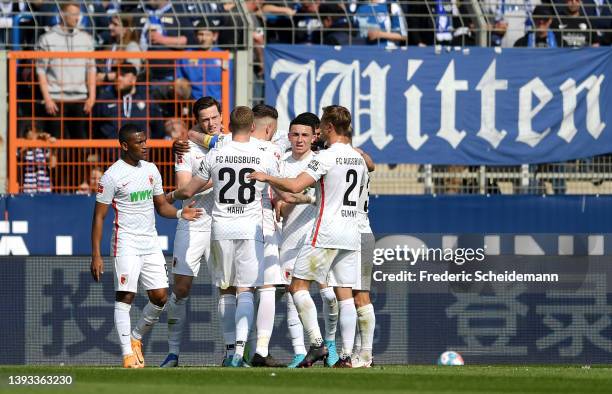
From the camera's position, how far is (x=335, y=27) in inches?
690

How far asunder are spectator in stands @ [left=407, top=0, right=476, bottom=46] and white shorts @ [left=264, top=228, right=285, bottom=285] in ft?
19.9

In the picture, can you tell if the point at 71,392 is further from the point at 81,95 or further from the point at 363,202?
the point at 81,95

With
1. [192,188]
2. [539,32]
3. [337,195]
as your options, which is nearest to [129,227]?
[192,188]

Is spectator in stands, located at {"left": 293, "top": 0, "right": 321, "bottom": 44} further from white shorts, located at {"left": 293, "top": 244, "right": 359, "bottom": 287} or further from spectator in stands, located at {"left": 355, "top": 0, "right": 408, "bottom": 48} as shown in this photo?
white shorts, located at {"left": 293, "top": 244, "right": 359, "bottom": 287}

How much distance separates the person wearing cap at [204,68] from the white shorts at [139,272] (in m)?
5.20

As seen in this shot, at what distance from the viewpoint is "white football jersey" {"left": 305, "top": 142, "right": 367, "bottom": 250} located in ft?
37.3

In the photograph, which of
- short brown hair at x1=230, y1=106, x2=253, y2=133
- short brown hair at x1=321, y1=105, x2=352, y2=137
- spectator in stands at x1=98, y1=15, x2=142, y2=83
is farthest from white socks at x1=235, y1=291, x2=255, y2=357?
spectator in stands at x1=98, y1=15, x2=142, y2=83

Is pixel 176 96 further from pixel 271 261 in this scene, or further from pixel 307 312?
pixel 307 312

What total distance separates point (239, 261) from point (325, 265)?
690 millimetres

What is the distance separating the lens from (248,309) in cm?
1150

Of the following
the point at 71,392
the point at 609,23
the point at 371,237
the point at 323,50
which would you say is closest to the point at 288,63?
the point at 323,50

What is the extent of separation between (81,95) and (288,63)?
8.17 ft

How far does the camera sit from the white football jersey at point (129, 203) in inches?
464

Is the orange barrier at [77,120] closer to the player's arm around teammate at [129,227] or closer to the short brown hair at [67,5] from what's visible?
the short brown hair at [67,5]
